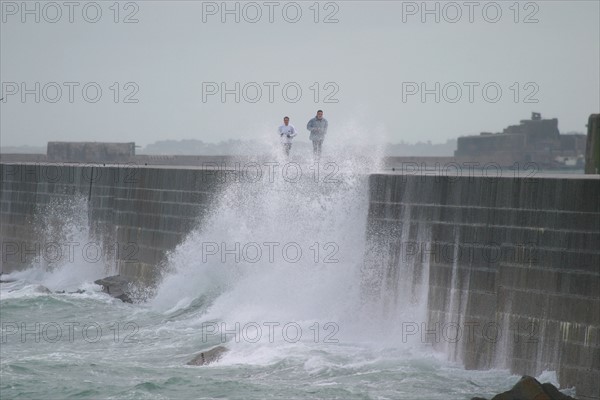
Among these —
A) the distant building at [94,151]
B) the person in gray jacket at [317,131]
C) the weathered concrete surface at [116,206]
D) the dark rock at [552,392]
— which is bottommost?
the dark rock at [552,392]

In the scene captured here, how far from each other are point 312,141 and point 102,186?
584 centimetres

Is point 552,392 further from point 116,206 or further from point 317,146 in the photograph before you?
point 116,206

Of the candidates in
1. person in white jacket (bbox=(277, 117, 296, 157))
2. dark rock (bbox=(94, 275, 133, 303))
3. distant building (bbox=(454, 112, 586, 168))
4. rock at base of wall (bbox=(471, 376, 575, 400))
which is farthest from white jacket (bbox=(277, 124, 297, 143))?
distant building (bbox=(454, 112, 586, 168))

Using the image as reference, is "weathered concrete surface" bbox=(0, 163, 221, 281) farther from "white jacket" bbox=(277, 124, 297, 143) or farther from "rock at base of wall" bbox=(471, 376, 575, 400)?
"rock at base of wall" bbox=(471, 376, 575, 400)

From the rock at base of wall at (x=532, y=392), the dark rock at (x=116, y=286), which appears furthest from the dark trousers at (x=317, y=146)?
the rock at base of wall at (x=532, y=392)

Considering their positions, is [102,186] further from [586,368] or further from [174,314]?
[586,368]

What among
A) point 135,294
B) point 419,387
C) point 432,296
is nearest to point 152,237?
point 135,294

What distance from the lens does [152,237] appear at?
23.6 m

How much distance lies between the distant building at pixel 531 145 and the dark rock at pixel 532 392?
53968 millimetres

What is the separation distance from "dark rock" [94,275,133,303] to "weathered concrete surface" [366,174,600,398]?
7634 mm

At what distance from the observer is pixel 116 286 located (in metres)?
23.8

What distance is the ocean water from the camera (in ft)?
49.0

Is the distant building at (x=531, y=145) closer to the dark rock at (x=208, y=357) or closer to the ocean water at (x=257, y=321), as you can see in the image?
the ocean water at (x=257, y=321)

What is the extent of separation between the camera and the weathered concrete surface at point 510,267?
14117mm
